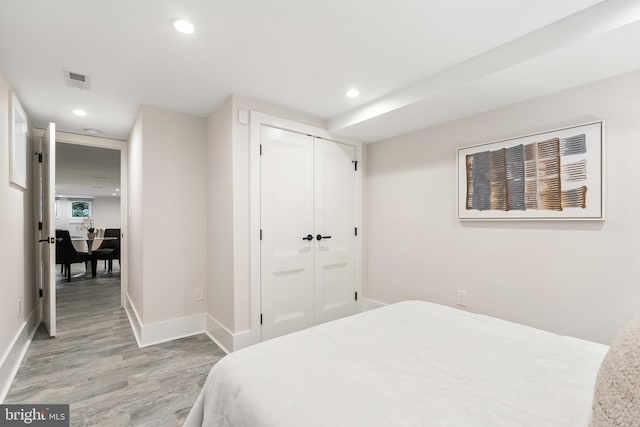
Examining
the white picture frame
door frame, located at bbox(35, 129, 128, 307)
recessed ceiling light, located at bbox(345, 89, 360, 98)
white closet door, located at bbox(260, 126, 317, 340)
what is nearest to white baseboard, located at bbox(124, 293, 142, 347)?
door frame, located at bbox(35, 129, 128, 307)

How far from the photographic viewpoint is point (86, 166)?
594 cm

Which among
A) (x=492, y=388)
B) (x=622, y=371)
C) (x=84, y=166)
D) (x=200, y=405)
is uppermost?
(x=84, y=166)

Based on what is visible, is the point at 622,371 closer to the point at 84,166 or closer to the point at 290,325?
the point at 290,325

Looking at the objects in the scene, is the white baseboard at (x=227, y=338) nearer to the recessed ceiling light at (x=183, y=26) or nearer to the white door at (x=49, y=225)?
the white door at (x=49, y=225)

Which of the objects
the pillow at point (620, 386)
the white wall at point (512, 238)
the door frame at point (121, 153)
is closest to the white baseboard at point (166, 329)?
the door frame at point (121, 153)

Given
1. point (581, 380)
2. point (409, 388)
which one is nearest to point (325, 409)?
point (409, 388)

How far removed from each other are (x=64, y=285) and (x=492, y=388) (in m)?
6.55

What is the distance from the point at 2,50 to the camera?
1.90 m

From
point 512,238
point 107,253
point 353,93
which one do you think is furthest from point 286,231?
→ point 107,253

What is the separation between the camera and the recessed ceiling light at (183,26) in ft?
5.38

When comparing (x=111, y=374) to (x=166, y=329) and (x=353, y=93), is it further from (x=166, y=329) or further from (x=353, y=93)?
(x=353, y=93)

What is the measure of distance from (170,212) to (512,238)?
312cm

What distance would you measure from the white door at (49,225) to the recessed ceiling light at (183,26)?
1997 millimetres

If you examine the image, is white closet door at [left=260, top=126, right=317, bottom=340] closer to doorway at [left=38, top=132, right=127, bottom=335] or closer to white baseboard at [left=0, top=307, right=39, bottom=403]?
white baseboard at [left=0, top=307, right=39, bottom=403]
